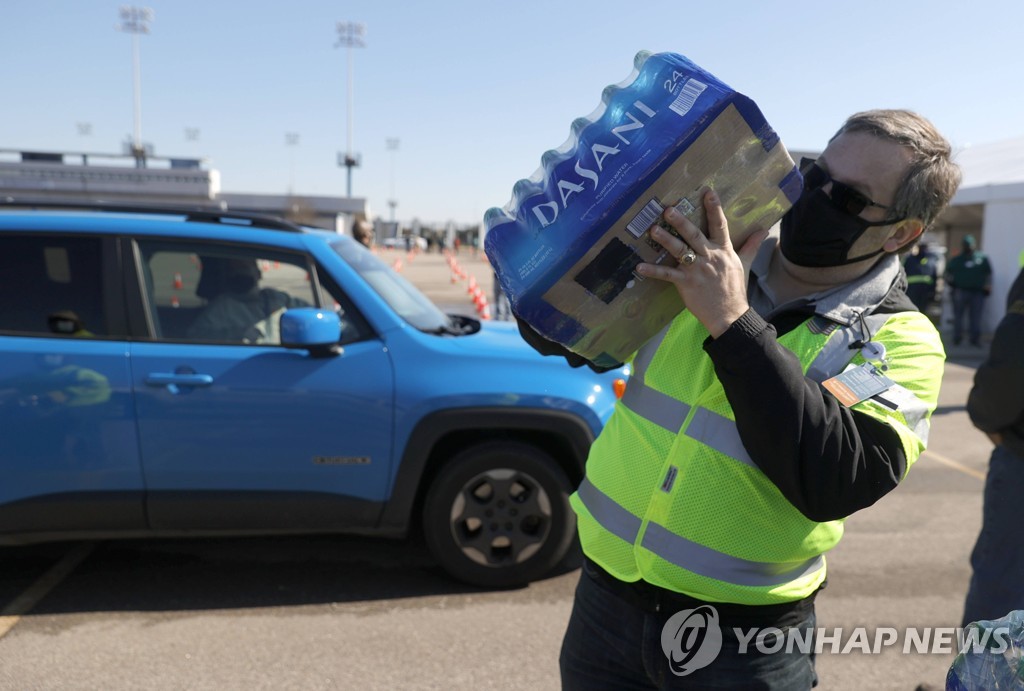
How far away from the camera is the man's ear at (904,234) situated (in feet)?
5.38

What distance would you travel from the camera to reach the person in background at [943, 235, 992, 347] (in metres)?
14.2

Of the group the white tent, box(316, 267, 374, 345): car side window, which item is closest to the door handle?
box(316, 267, 374, 345): car side window

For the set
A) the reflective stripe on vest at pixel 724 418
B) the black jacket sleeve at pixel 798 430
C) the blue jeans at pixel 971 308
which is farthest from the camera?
the blue jeans at pixel 971 308

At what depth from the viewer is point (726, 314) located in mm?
1394

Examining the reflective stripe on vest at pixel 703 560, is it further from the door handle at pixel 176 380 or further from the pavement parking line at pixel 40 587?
the pavement parking line at pixel 40 587

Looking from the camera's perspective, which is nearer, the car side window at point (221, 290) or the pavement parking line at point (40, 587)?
the pavement parking line at point (40, 587)

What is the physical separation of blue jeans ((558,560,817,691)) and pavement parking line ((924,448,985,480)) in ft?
18.5

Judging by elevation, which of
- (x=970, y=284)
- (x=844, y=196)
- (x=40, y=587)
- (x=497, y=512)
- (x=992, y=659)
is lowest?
(x=40, y=587)

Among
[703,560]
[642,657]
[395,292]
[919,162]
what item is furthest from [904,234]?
[395,292]

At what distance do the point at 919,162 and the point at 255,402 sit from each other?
2992mm

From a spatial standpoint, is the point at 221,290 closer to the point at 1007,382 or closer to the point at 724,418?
the point at 724,418

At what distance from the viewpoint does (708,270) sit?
140 cm

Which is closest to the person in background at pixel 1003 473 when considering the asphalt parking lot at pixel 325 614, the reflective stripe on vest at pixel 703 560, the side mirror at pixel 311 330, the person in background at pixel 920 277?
the asphalt parking lot at pixel 325 614

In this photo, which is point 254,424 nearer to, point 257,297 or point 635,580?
point 257,297
